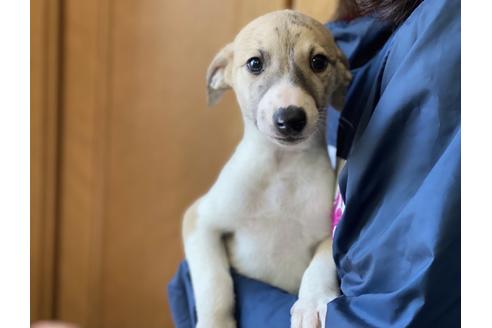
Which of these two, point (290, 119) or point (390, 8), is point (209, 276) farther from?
point (390, 8)

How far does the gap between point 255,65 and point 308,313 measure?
1.74ft

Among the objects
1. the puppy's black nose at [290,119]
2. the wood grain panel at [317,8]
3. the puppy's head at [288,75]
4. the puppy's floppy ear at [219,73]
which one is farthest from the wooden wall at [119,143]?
the puppy's black nose at [290,119]

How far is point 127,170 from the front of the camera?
226cm

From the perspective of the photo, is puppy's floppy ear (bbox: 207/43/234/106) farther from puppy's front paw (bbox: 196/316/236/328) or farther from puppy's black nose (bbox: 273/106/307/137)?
puppy's front paw (bbox: 196/316/236/328)

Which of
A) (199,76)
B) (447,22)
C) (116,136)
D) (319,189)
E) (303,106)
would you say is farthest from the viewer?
(116,136)

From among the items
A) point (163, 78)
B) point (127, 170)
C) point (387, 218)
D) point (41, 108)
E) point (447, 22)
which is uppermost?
point (447, 22)

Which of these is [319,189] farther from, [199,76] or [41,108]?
[41,108]

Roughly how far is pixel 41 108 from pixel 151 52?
510 mm

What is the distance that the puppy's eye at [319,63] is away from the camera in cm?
115

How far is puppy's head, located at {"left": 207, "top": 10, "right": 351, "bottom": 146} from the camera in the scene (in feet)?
3.44

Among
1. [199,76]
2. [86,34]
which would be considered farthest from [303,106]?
[86,34]

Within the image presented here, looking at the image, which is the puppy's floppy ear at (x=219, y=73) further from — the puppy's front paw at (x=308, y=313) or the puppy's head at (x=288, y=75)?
the puppy's front paw at (x=308, y=313)

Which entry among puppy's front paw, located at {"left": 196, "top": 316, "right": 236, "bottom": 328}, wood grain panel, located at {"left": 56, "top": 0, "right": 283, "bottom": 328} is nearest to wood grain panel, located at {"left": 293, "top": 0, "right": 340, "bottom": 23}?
wood grain panel, located at {"left": 56, "top": 0, "right": 283, "bottom": 328}

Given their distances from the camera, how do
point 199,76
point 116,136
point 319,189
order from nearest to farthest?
point 319,189, point 199,76, point 116,136
